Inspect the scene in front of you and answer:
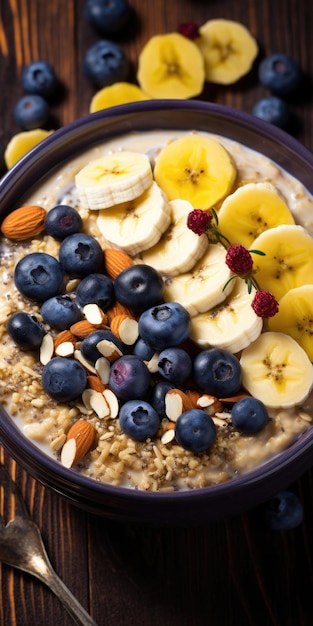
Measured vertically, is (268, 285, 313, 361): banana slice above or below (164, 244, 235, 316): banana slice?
below

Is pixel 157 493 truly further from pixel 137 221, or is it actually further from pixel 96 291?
pixel 137 221

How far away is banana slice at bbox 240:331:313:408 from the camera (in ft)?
5.38

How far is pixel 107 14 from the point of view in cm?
222

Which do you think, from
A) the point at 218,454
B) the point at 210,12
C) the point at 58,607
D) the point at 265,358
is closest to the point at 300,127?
the point at 210,12

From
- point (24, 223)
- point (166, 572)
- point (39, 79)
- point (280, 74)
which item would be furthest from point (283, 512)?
point (39, 79)

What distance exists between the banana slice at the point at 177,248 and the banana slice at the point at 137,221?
20 mm

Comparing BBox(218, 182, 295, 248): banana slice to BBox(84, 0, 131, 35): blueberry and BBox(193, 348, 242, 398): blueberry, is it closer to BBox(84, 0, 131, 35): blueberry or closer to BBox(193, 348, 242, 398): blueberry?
BBox(193, 348, 242, 398): blueberry

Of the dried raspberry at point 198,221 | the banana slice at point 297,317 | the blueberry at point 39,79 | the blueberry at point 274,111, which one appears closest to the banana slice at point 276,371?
the banana slice at point 297,317

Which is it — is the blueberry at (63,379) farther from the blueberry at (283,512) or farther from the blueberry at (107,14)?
the blueberry at (107,14)

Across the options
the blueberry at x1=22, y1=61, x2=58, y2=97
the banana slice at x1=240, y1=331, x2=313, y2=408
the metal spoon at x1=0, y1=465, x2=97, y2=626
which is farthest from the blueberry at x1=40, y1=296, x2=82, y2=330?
the blueberry at x1=22, y1=61, x2=58, y2=97

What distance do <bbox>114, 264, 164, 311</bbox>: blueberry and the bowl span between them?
34cm

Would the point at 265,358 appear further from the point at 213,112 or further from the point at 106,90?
the point at 106,90

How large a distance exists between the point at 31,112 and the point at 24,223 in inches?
20.6

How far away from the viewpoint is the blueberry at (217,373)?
5.22 ft
